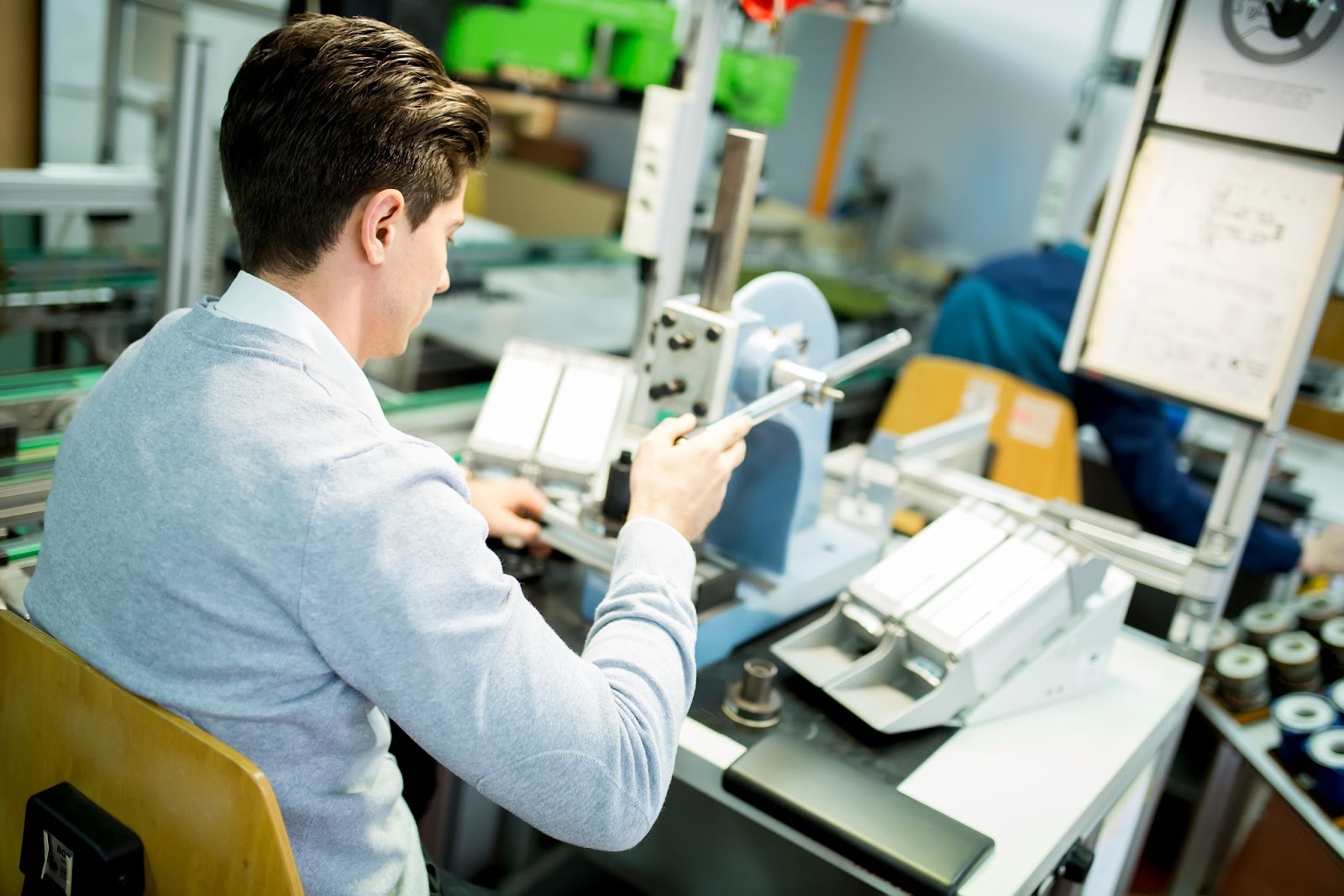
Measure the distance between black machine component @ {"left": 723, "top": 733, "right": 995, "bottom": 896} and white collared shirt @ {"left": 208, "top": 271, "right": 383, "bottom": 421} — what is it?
0.61 meters

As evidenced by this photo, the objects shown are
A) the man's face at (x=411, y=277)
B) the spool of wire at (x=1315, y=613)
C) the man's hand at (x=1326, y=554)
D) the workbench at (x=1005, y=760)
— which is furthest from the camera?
the man's hand at (x=1326, y=554)

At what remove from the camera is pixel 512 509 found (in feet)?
5.17

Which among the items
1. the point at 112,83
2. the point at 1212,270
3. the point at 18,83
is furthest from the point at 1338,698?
the point at 112,83

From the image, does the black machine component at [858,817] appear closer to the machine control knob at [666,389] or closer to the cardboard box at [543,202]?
the machine control knob at [666,389]

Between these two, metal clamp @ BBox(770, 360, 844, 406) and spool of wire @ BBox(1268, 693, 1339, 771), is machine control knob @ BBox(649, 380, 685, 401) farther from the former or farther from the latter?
spool of wire @ BBox(1268, 693, 1339, 771)

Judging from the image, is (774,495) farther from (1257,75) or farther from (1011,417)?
(1011,417)

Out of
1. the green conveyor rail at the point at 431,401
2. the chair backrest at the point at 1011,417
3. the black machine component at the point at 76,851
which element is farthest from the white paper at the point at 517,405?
the chair backrest at the point at 1011,417

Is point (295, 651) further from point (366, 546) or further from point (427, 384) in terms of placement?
point (427, 384)

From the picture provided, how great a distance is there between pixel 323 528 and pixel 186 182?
1305 millimetres

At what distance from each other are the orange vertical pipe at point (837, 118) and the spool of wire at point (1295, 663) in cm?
332

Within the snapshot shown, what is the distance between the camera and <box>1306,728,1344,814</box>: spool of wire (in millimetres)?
1727

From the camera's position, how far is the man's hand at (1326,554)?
7.42ft

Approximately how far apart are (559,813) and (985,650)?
25.9 inches

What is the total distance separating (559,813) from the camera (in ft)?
2.96
